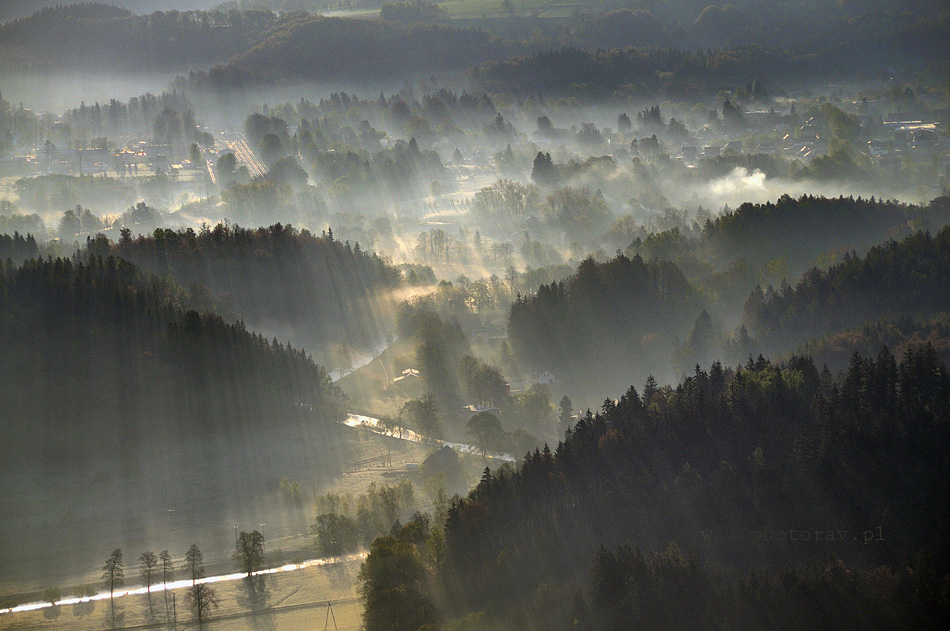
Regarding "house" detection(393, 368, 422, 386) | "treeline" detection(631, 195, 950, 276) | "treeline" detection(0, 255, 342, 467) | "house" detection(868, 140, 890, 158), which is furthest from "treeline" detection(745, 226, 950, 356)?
"house" detection(868, 140, 890, 158)

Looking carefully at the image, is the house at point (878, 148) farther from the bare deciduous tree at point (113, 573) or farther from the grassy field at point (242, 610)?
the bare deciduous tree at point (113, 573)

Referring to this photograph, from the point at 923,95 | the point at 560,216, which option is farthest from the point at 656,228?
the point at 923,95

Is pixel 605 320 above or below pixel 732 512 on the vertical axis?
above

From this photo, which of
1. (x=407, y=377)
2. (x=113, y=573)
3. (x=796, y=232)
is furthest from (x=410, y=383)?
(x=796, y=232)

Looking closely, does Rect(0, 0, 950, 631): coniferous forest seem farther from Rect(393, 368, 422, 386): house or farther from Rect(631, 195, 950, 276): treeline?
Rect(393, 368, 422, 386): house

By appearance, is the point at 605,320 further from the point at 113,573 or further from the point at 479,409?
the point at 113,573
